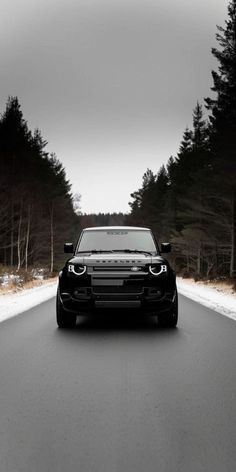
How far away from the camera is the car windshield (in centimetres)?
996

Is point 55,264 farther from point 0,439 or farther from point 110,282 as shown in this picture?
point 0,439

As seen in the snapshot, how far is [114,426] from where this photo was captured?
376cm

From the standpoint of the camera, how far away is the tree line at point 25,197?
39500 millimetres

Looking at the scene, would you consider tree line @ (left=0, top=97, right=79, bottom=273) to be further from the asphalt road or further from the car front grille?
the asphalt road

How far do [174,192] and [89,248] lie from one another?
4348cm

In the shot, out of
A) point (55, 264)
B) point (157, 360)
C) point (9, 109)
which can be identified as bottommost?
point (55, 264)

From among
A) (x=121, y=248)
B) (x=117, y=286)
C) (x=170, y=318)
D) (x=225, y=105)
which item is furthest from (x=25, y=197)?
(x=117, y=286)

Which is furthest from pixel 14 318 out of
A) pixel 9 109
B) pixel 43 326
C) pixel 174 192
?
pixel 174 192

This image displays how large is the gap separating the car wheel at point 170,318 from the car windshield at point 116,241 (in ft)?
4.49

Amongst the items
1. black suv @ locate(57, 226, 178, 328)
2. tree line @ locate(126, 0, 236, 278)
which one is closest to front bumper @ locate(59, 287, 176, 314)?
black suv @ locate(57, 226, 178, 328)

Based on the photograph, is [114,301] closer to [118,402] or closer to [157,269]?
[157,269]

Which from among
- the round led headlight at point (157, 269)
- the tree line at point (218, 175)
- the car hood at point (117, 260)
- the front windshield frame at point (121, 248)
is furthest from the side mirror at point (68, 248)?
the tree line at point (218, 175)

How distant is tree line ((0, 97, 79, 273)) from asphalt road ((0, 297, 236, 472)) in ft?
92.2

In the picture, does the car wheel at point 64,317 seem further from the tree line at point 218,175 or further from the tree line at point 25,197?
the tree line at point 25,197
